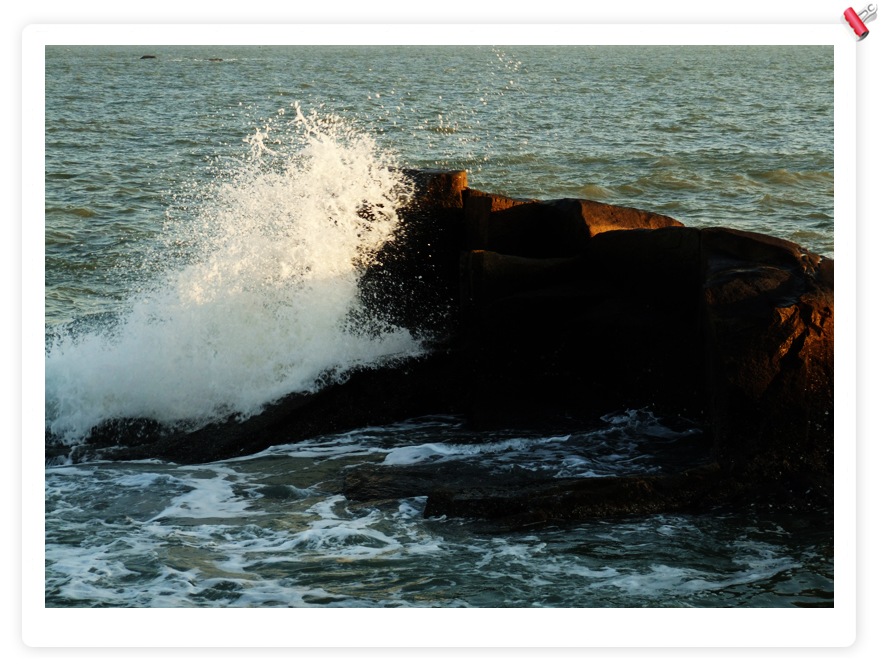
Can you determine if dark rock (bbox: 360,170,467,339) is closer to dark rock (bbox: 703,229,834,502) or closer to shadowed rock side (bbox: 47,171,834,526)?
shadowed rock side (bbox: 47,171,834,526)

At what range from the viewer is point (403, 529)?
496 cm

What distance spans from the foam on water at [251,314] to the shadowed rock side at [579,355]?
0.53 feet

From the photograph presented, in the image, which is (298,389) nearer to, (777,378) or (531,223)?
(531,223)

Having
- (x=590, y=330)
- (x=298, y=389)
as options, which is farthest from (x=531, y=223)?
(x=298, y=389)

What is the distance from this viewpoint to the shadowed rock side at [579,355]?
5207 millimetres

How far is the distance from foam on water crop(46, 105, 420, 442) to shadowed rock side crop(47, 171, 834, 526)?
16 cm

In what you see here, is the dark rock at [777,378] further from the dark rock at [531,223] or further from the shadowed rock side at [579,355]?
the dark rock at [531,223]

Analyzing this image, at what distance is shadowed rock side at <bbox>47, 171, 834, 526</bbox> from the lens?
5.21 meters

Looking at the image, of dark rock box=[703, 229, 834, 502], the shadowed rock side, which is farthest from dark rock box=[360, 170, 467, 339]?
dark rock box=[703, 229, 834, 502]
